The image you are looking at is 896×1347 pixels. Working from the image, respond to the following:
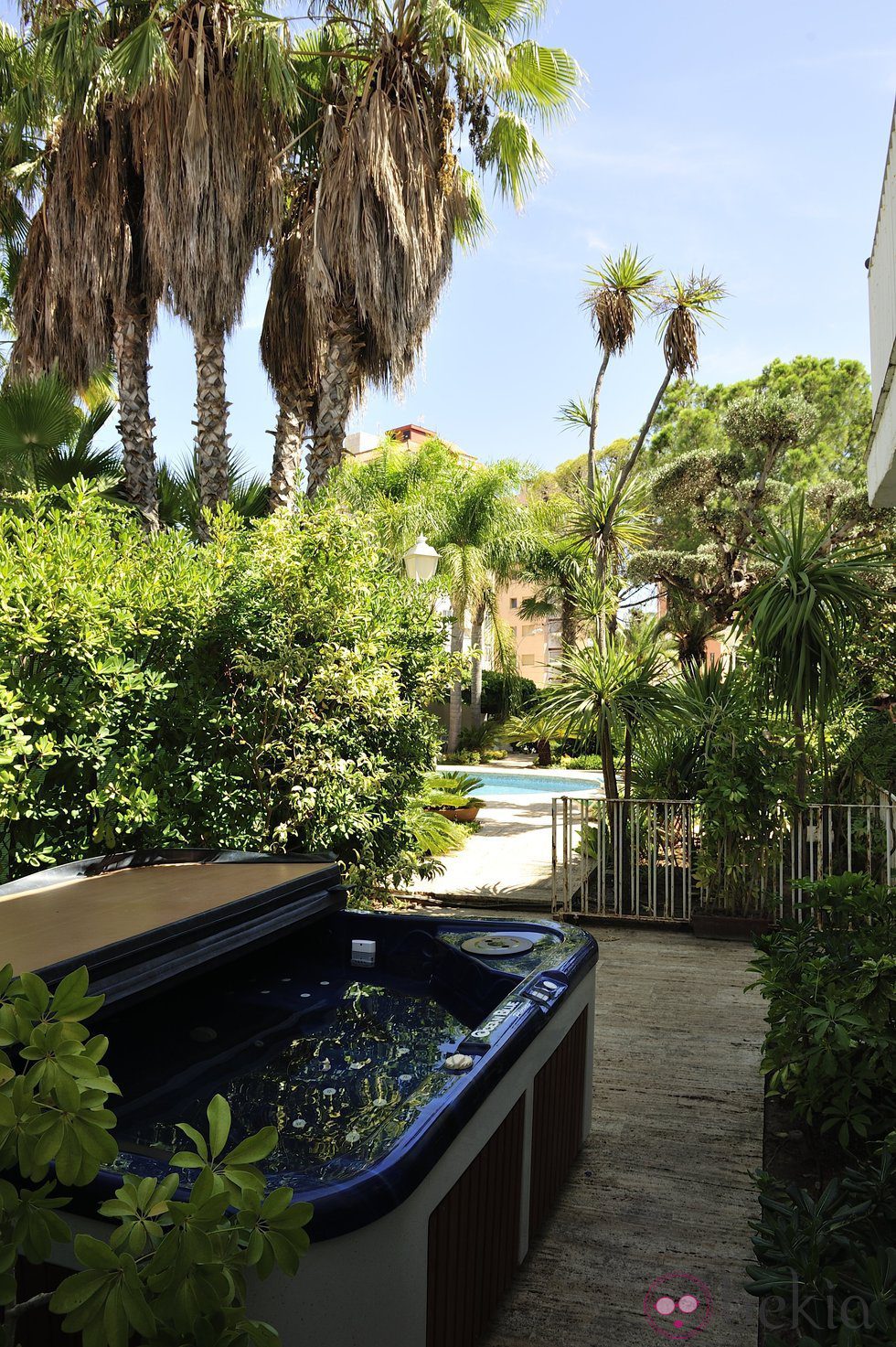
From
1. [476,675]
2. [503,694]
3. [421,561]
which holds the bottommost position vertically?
[503,694]

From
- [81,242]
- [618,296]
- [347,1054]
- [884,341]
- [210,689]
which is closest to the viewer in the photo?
[347,1054]

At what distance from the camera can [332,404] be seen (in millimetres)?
8680

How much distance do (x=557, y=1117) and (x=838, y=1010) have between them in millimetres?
996

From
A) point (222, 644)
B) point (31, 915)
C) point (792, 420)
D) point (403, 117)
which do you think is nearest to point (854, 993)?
point (31, 915)

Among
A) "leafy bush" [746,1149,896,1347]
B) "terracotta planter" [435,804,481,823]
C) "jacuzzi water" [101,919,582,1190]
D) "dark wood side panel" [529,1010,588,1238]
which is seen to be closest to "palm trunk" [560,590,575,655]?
"terracotta planter" [435,804,481,823]

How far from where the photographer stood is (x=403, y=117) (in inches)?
320

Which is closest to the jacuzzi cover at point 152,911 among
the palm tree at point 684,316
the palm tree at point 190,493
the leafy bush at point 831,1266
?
the leafy bush at point 831,1266

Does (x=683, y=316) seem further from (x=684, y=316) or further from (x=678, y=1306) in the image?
(x=678, y=1306)

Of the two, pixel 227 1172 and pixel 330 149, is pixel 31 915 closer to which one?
pixel 227 1172

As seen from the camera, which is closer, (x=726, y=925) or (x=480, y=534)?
(x=726, y=925)

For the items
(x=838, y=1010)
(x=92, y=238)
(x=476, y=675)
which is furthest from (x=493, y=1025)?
(x=476, y=675)

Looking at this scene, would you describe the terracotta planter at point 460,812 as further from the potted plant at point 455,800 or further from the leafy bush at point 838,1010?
the leafy bush at point 838,1010

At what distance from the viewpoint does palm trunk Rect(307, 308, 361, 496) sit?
340 inches

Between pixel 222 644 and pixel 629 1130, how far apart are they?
3207 millimetres
